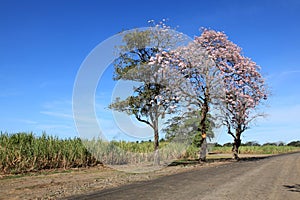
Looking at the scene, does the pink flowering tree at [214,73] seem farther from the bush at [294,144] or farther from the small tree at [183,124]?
the bush at [294,144]

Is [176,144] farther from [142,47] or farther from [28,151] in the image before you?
[28,151]

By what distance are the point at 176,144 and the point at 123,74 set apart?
14.9m

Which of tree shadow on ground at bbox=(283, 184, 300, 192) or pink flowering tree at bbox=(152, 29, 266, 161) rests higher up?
pink flowering tree at bbox=(152, 29, 266, 161)

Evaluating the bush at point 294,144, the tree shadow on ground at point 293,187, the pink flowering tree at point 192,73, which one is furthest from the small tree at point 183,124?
the bush at point 294,144

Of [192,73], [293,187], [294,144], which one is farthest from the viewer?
[294,144]

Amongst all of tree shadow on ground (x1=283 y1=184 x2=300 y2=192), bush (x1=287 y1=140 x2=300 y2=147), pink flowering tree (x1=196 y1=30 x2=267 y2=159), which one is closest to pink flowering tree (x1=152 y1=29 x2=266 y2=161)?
pink flowering tree (x1=196 y1=30 x2=267 y2=159)

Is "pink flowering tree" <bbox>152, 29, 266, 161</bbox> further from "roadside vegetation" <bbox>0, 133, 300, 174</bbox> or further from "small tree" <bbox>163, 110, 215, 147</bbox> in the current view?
"roadside vegetation" <bbox>0, 133, 300, 174</bbox>

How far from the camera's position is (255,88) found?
30.2m

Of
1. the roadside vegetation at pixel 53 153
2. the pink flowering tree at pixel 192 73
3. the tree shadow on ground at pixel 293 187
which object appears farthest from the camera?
the pink flowering tree at pixel 192 73

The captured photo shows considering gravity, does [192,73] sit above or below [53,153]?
above

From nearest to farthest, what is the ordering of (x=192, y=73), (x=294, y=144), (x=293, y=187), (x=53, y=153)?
(x=293, y=187) → (x=53, y=153) → (x=192, y=73) → (x=294, y=144)

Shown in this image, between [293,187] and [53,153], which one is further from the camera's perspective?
[53,153]

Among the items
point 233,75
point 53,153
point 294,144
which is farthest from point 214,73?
point 294,144

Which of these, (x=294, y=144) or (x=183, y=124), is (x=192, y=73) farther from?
(x=294, y=144)
